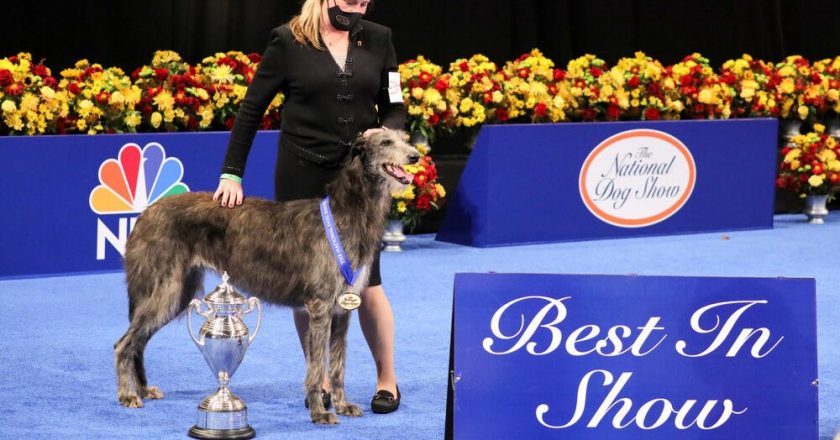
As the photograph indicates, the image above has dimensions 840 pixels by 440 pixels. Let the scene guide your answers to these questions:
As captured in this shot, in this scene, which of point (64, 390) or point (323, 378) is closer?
point (323, 378)

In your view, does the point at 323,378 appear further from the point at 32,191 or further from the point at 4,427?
the point at 32,191

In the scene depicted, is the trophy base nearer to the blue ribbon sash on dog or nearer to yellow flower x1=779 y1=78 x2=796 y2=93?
the blue ribbon sash on dog

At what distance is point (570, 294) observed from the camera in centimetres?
Result: 385

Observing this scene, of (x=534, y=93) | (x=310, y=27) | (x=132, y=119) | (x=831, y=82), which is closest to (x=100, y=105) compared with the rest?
(x=132, y=119)

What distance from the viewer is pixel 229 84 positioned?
820cm

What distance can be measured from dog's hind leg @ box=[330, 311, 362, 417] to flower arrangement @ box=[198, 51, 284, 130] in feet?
11.9

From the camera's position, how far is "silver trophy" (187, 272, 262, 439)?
14.3 feet

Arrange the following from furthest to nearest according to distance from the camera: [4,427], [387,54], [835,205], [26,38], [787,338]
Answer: [835,205]
[26,38]
[387,54]
[4,427]
[787,338]

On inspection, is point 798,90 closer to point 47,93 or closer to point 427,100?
point 427,100

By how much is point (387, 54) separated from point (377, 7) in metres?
5.96

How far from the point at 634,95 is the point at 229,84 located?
296cm

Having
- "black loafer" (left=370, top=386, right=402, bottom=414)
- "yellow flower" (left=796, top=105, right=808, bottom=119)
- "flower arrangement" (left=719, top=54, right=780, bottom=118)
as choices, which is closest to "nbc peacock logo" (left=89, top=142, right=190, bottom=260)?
"black loafer" (left=370, top=386, right=402, bottom=414)

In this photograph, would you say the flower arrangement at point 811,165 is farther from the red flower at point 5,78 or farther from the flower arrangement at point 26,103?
the red flower at point 5,78

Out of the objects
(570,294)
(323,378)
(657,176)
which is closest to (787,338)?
(570,294)
